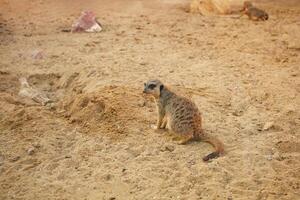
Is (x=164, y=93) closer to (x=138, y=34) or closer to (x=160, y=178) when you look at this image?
(x=160, y=178)

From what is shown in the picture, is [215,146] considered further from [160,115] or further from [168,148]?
[160,115]

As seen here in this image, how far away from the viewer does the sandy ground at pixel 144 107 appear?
3807 millimetres

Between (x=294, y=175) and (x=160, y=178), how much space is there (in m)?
1.03

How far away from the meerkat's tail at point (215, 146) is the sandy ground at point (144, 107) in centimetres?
5

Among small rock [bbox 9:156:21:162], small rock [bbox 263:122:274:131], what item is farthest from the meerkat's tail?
small rock [bbox 9:156:21:162]

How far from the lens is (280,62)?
6.27 m

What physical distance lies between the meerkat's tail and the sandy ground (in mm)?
50

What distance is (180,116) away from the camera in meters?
4.32

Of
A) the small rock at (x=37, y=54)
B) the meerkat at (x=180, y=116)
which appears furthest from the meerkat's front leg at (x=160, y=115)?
the small rock at (x=37, y=54)

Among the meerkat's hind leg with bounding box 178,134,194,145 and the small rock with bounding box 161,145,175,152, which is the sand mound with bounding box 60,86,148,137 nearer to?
the small rock with bounding box 161,145,175,152

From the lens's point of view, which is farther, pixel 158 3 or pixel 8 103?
pixel 158 3

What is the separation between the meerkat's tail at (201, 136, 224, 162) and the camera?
401cm

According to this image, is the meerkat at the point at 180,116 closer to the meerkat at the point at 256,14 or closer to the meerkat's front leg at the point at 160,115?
the meerkat's front leg at the point at 160,115

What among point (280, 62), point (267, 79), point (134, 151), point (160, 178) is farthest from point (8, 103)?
point (280, 62)
